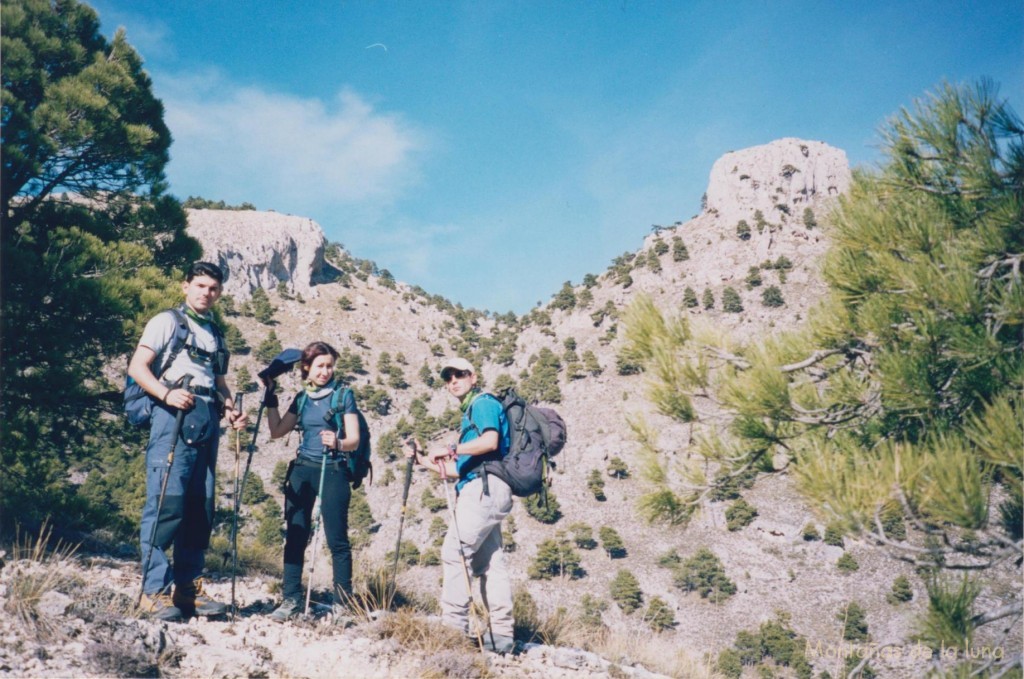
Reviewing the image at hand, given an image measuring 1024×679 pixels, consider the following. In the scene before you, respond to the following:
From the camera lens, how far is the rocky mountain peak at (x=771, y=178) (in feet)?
218

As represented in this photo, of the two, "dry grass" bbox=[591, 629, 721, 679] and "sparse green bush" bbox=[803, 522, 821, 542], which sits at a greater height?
"dry grass" bbox=[591, 629, 721, 679]

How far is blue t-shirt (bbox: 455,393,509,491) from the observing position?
11.5 ft

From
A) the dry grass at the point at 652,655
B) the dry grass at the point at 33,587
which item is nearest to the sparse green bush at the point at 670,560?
the dry grass at the point at 652,655

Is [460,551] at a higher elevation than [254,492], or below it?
higher

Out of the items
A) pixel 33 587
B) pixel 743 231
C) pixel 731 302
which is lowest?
pixel 33 587

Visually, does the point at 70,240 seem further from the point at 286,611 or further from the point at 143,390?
the point at 286,611

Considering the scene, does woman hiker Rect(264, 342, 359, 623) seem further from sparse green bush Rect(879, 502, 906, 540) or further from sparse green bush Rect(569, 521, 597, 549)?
sparse green bush Rect(569, 521, 597, 549)

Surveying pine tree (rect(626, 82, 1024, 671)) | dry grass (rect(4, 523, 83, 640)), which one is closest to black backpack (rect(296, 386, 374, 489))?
dry grass (rect(4, 523, 83, 640))

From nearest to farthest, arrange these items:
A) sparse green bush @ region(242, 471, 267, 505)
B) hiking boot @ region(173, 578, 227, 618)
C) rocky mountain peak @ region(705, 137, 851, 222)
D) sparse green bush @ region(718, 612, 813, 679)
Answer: hiking boot @ region(173, 578, 227, 618) < sparse green bush @ region(718, 612, 813, 679) < sparse green bush @ region(242, 471, 267, 505) < rocky mountain peak @ region(705, 137, 851, 222)

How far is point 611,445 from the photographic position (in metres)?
40.7

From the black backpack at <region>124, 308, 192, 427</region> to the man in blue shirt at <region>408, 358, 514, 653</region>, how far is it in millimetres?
1605

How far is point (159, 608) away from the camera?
3.21m

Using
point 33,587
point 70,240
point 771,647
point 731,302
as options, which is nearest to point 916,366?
point 33,587

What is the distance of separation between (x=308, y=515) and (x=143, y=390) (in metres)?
1.30
